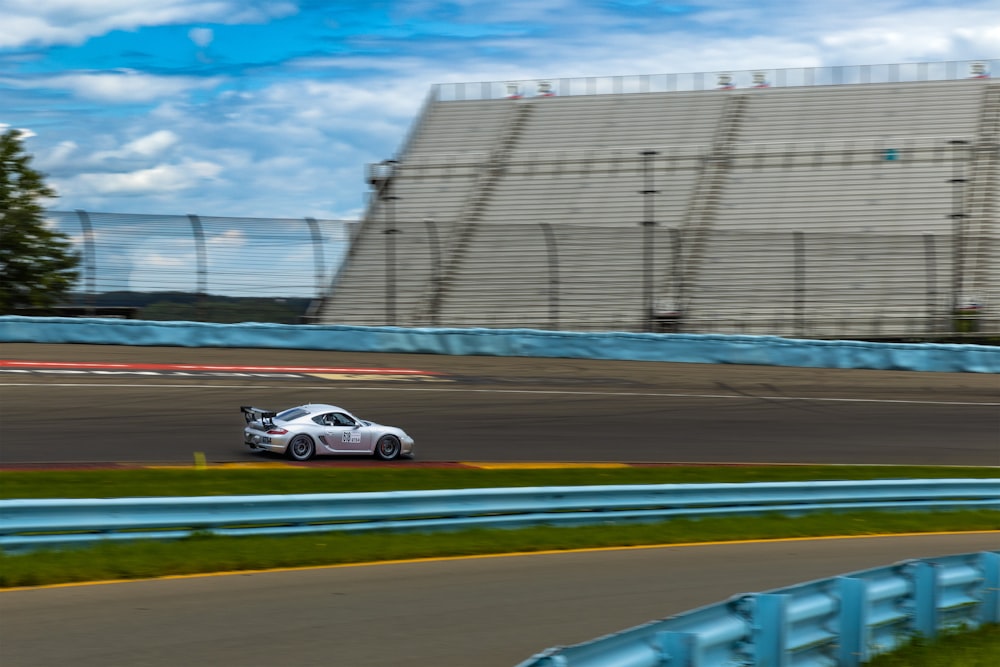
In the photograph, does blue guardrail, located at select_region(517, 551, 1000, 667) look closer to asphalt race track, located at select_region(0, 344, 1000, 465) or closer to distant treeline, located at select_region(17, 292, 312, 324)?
asphalt race track, located at select_region(0, 344, 1000, 465)

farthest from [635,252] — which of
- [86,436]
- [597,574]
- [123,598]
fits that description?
[123,598]

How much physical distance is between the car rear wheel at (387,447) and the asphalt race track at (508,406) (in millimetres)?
214

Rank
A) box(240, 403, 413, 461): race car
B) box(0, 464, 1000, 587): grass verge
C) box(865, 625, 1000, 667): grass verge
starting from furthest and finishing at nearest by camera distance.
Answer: box(240, 403, 413, 461): race car, box(0, 464, 1000, 587): grass verge, box(865, 625, 1000, 667): grass verge

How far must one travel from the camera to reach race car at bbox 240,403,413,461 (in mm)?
13758

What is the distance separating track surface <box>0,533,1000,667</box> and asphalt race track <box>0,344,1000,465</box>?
532 cm

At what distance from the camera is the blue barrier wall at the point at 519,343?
2172 centimetres

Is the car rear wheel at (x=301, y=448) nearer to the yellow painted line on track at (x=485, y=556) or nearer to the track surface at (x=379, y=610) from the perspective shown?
the yellow painted line on track at (x=485, y=556)

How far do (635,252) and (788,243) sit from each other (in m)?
4.57

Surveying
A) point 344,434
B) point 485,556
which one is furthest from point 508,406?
point 485,556

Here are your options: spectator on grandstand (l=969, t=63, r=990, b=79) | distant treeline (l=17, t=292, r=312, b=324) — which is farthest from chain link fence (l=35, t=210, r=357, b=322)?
spectator on grandstand (l=969, t=63, r=990, b=79)

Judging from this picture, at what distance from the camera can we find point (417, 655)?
661 cm

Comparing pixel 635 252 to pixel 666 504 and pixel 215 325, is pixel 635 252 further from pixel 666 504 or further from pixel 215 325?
pixel 666 504

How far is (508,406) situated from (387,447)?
4407 mm

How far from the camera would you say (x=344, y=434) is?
1418 centimetres
